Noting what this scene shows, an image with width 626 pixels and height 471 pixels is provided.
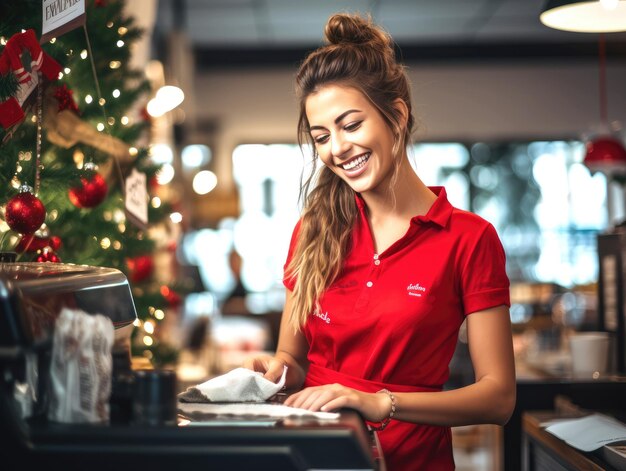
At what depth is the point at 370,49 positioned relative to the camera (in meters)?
1.94

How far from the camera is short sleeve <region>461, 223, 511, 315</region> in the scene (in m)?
1.77

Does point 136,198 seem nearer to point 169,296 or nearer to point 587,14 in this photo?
point 169,296

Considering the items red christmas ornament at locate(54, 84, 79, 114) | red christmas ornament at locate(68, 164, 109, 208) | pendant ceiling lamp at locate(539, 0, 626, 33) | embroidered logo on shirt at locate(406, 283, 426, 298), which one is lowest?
embroidered logo on shirt at locate(406, 283, 426, 298)

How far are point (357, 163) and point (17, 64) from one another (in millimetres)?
718

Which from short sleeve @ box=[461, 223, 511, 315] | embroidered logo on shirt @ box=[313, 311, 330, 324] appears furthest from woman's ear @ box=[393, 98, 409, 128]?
embroidered logo on shirt @ box=[313, 311, 330, 324]

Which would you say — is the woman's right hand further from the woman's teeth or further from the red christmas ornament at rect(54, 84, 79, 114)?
the red christmas ornament at rect(54, 84, 79, 114)

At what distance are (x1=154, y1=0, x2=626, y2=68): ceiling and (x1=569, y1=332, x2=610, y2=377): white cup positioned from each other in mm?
4719

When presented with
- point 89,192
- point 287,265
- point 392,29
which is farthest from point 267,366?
point 392,29

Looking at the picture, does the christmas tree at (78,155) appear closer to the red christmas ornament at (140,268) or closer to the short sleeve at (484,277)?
the red christmas ornament at (140,268)

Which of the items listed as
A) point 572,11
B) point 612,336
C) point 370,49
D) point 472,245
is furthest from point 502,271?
point 612,336

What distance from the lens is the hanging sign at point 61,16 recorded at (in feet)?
5.80

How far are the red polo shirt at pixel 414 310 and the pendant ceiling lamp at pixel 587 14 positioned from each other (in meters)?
1.20

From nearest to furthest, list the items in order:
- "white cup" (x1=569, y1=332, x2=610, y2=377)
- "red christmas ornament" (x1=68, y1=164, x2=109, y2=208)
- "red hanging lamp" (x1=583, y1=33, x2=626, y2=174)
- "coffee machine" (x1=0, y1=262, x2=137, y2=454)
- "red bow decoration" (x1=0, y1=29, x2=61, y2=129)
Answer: "coffee machine" (x1=0, y1=262, x2=137, y2=454) → "red bow decoration" (x1=0, y1=29, x2=61, y2=129) → "red christmas ornament" (x1=68, y1=164, x2=109, y2=208) → "white cup" (x1=569, y1=332, x2=610, y2=377) → "red hanging lamp" (x1=583, y1=33, x2=626, y2=174)

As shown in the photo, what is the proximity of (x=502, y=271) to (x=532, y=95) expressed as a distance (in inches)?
351
